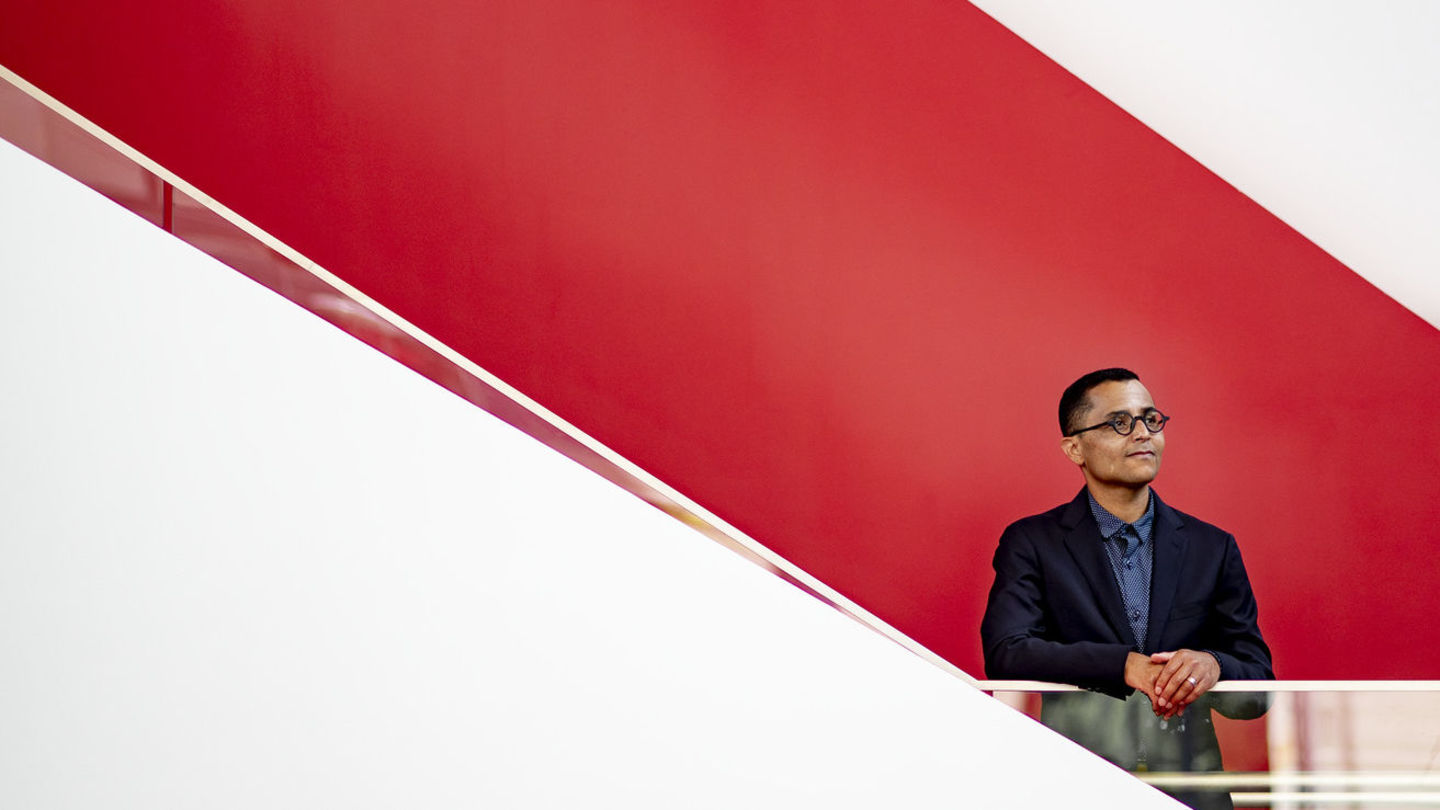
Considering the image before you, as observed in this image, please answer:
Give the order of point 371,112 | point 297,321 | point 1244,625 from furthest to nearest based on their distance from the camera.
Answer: point 371,112
point 1244,625
point 297,321

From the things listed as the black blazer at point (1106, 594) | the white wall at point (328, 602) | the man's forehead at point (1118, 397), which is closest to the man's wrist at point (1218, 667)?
the black blazer at point (1106, 594)

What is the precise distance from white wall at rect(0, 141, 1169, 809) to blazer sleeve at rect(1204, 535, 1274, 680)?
1.14 metres

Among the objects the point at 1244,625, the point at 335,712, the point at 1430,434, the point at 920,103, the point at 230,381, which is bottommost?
the point at 335,712

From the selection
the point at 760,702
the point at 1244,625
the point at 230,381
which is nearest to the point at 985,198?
the point at 1244,625

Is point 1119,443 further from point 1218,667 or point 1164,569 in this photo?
point 1218,667

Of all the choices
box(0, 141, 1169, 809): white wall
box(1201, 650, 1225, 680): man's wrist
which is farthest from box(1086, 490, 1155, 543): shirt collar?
box(0, 141, 1169, 809): white wall

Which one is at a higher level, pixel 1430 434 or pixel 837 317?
pixel 837 317

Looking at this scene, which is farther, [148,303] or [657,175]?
[657,175]

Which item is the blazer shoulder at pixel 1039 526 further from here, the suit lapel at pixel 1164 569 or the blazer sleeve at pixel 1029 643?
the suit lapel at pixel 1164 569

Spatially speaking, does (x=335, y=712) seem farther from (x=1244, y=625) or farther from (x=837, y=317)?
(x=837, y=317)

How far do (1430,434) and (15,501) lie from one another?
3996 millimetres

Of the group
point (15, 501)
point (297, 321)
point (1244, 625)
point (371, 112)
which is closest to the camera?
point (15, 501)

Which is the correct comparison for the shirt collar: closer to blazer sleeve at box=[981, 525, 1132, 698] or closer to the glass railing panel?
blazer sleeve at box=[981, 525, 1132, 698]

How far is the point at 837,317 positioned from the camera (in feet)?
13.7
